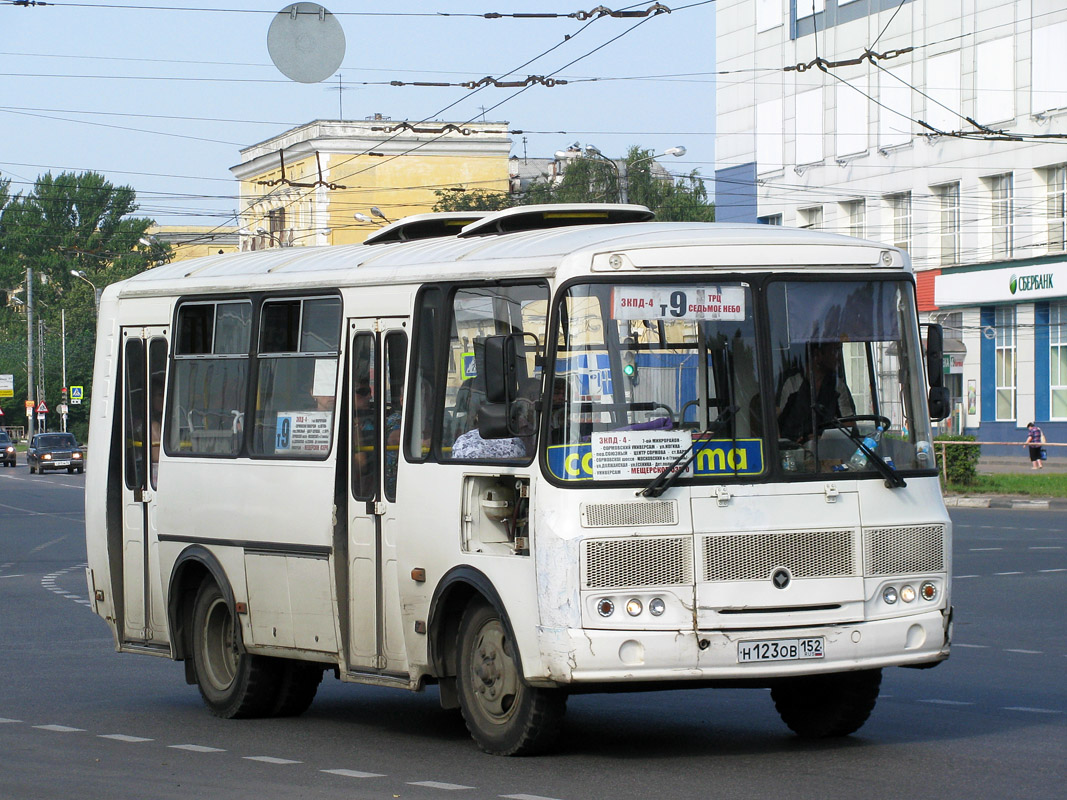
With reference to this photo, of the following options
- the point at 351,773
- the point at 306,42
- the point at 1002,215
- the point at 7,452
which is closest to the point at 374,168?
the point at 7,452

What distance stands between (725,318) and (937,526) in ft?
4.86

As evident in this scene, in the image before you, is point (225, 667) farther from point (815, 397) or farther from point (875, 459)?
point (875, 459)

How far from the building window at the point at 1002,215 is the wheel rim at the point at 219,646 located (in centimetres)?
4045

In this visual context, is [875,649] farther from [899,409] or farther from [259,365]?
[259,365]

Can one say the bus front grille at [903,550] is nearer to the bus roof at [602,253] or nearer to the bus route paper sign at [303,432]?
the bus roof at [602,253]


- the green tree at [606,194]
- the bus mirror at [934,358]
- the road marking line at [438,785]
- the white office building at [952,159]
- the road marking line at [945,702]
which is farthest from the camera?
the green tree at [606,194]

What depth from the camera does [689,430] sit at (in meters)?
8.55

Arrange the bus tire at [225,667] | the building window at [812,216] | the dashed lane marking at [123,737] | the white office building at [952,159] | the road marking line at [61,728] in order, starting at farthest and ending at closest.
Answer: the building window at [812,216], the white office building at [952,159], the bus tire at [225,667], the road marking line at [61,728], the dashed lane marking at [123,737]

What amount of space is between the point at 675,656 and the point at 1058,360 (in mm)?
41549

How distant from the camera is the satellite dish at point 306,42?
59.8ft

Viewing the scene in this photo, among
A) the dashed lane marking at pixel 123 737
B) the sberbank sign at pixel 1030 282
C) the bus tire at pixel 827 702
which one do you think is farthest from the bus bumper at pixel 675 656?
the sberbank sign at pixel 1030 282

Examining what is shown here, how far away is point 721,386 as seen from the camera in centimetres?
865

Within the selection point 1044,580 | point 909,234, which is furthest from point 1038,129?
point 1044,580

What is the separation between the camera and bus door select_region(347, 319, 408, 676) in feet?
31.6
